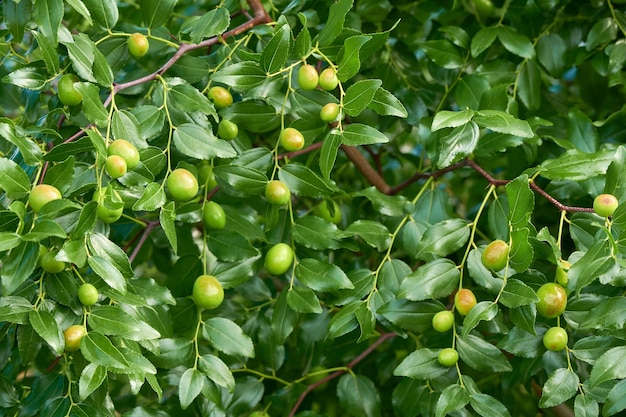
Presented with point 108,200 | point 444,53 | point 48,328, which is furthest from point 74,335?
point 444,53

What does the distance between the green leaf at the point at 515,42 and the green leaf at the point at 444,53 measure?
63 millimetres

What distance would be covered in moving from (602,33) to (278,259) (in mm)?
576

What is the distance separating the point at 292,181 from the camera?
903 mm

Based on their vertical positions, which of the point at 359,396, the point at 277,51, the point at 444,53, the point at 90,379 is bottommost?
the point at 359,396

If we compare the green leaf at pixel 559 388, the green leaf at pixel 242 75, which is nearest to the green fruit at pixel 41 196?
the green leaf at pixel 242 75

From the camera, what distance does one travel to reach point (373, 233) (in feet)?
3.11

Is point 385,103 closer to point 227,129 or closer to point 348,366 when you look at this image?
point 227,129

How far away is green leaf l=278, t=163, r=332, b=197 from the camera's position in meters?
0.88

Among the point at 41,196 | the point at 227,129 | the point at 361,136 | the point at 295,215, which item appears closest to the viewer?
the point at 41,196

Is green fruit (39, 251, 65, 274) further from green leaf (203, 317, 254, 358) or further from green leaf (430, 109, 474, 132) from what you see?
green leaf (430, 109, 474, 132)

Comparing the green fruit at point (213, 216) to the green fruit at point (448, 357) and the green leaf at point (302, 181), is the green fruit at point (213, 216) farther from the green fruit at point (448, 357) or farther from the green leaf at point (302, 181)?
the green fruit at point (448, 357)

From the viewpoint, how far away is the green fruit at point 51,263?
743mm

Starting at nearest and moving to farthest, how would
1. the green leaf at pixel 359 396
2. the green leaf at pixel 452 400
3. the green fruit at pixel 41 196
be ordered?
the green fruit at pixel 41 196
the green leaf at pixel 452 400
the green leaf at pixel 359 396

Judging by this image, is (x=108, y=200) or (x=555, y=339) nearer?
(x=108, y=200)
